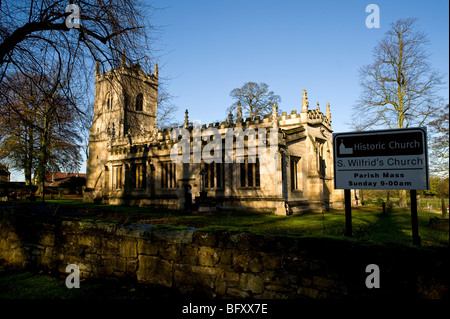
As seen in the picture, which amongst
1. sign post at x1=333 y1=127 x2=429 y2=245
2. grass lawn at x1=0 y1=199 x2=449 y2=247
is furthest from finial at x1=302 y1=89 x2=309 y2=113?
sign post at x1=333 y1=127 x2=429 y2=245

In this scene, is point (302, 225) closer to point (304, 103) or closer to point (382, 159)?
point (382, 159)

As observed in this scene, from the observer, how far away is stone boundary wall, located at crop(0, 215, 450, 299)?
334 centimetres

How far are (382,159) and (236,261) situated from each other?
9.42 feet

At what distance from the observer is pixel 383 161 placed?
470 centimetres

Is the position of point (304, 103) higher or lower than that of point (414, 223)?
higher

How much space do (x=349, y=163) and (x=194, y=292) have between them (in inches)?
133

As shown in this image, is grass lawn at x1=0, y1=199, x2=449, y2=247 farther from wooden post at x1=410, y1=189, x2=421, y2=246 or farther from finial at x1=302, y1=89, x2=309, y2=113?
finial at x1=302, y1=89, x2=309, y2=113

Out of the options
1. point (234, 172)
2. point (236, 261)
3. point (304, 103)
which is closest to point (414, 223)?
point (236, 261)

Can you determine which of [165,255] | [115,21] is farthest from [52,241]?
[115,21]

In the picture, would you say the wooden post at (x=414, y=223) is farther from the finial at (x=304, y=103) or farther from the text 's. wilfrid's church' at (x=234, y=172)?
the finial at (x=304, y=103)

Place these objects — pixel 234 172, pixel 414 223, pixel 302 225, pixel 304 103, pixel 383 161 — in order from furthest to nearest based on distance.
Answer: pixel 304 103
pixel 234 172
pixel 302 225
pixel 383 161
pixel 414 223

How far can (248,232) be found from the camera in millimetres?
4438

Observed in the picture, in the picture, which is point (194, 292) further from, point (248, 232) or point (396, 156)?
point (396, 156)

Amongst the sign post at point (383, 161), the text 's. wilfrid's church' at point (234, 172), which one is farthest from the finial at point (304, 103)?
the sign post at point (383, 161)
